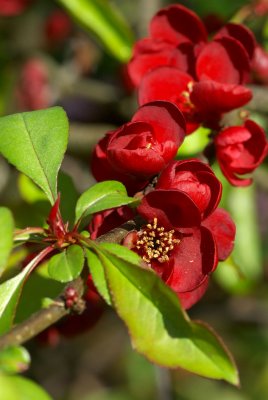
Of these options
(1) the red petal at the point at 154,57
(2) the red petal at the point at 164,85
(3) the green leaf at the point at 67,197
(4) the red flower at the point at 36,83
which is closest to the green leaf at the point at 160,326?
(3) the green leaf at the point at 67,197

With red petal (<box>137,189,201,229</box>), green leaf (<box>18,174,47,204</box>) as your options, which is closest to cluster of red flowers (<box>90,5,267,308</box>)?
red petal (<box>137,189,201,229</box>)

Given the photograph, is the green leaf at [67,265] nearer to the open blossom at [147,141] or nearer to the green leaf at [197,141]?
the open blossom at [147,141]

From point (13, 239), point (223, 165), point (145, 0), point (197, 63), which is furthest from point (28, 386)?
point (145, 0)

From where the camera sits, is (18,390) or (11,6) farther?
(11,6)

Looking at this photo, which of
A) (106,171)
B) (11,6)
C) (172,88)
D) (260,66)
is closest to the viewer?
(106,171)

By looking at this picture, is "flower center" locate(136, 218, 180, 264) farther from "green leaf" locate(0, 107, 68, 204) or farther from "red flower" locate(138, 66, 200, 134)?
"red flower" locate(138, 66, 200, 134)

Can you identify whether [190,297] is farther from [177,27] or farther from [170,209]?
[177,27]

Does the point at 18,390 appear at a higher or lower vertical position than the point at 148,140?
lower

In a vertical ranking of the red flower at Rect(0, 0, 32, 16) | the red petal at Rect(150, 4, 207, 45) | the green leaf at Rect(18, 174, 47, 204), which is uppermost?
the red petal at Rect(150, 4, 207, 45)

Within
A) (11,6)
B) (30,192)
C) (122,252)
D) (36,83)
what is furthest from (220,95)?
(11,6)
